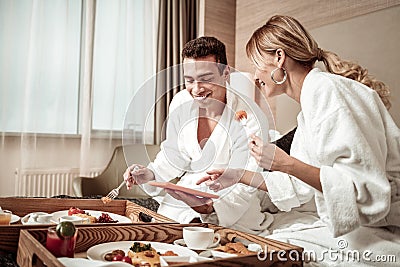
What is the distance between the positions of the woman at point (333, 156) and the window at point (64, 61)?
6.86ft

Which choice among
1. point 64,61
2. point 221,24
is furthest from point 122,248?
point 221,24

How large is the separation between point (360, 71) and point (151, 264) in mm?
962

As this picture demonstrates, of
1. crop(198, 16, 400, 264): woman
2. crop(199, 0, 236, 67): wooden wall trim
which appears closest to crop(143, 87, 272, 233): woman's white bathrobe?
crop(198, 16, 400, 264): woman

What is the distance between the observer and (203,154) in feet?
5.07

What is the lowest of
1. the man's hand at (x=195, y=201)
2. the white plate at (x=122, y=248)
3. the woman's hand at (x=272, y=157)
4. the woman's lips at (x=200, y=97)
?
the white plate at (x=122, y=248)

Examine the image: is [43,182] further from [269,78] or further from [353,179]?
[353,179]

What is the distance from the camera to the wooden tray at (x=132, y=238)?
2.78 ft

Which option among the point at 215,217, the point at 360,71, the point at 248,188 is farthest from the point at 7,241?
the point at 360,71

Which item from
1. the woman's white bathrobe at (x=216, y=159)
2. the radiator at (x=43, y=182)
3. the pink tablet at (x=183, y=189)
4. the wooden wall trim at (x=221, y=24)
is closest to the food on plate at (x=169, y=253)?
the pink tablet at (x=183, y=189)

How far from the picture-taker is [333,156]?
3.62 ft

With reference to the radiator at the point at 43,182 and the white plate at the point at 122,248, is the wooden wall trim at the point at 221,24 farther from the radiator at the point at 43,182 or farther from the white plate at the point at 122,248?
the white plate at the point at 122,248

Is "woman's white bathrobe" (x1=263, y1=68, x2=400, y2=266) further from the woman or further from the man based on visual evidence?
the man

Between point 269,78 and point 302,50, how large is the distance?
0.15m

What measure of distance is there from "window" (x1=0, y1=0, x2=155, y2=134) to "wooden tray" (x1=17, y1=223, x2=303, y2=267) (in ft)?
7.00
